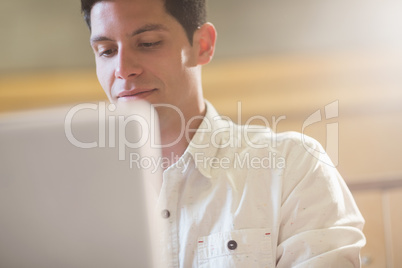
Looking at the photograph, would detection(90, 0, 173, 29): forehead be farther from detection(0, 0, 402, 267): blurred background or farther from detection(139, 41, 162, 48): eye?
detection(0, 0, 402, 267): blurred background

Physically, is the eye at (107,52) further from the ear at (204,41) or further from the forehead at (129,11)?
the ear at (204,41)

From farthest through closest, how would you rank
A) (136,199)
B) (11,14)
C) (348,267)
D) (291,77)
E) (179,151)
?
(291,77) < (11,14) < (179,151) < (348,267) < (136,199)

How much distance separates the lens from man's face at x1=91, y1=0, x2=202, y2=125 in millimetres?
880

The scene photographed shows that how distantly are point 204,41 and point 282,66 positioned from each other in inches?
40.6

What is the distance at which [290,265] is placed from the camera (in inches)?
30.9

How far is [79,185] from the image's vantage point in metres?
0.46

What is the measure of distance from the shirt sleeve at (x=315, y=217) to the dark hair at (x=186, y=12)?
334 mm

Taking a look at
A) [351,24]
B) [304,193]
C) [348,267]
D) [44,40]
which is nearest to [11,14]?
[44,40]

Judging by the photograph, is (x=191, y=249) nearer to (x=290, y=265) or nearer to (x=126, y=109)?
(x=290, y=265)

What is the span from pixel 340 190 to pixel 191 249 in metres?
0.29

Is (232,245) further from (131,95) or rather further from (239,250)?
(131,95)

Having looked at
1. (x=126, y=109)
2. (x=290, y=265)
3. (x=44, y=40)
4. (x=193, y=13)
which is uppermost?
(x=44, y=40)

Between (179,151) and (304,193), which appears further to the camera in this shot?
(179,151)

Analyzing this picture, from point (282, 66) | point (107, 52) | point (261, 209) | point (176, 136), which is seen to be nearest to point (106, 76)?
point (107, 52)
